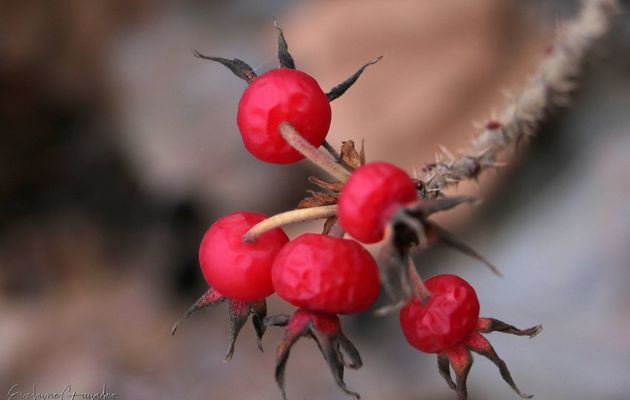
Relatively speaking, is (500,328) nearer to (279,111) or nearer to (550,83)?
(279,111)

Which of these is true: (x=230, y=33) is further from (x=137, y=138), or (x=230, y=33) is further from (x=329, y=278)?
(x=329, y=278)

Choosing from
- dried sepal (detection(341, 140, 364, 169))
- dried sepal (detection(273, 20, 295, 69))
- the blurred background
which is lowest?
the blurred background

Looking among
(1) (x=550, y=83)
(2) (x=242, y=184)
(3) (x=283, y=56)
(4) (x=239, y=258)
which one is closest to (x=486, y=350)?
(4) (x=239, y=258)

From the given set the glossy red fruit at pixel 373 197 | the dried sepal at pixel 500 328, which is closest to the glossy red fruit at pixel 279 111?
→ the glossy red fruit at pixel 373 197

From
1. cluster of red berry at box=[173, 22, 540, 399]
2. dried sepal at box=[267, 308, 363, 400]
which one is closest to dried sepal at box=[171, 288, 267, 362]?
cluster of red berry at box=[173, 22, 540, 399]

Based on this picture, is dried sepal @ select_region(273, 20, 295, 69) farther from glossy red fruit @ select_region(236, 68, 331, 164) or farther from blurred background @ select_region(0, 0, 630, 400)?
blurred background @ select_region(0, 0, 630, 400)

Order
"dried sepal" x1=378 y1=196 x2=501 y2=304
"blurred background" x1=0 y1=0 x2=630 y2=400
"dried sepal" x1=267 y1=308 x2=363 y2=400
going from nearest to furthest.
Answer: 1. "dried sepal" x1=378 y1=196 x2=501 y2=304
2. "dried sepal" x1=267 y1=308 x2=363 y2=400
3. "blurred background" x1=0 y1=0 x2=630 y2=400

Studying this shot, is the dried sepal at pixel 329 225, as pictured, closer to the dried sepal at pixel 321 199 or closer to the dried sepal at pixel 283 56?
the dried sepal at pixel 321 199
